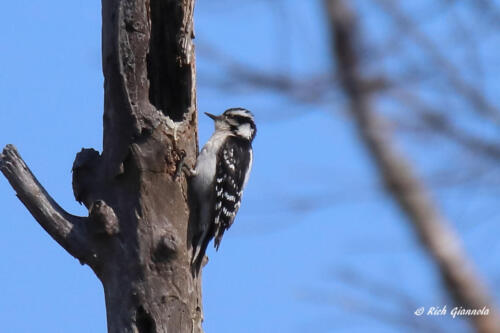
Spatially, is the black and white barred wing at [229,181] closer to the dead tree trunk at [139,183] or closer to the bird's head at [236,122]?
the bird's head at [236,122]

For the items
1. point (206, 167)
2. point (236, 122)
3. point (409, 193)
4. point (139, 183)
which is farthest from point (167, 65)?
point (409, 193)

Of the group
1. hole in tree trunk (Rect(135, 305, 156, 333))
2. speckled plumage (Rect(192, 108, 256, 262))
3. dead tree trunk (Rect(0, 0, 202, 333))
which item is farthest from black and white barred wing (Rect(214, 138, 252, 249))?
hole in tree trunk (Rect(135, 305, 156, 333))

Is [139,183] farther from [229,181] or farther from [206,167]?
[229,181]

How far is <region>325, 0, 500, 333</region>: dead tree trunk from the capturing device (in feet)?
5.30

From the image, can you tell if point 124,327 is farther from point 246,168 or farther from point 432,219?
point 432,219

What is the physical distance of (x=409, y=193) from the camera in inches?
64.3

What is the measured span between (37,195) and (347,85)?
3152 mm

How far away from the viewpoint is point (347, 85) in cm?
169

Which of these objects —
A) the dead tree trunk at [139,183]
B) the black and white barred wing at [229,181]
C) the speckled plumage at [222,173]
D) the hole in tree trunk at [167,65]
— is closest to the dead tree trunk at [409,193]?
the dead tree trunk at [139,183]

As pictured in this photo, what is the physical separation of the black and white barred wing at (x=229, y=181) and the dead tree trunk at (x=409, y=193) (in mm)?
3781

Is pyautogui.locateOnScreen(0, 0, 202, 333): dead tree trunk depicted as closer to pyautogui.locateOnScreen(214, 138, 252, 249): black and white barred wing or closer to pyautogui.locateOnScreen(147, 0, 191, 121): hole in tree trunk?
pyautogui.locateOnScreen(147, 0, 191, 121): hole in tree trunk

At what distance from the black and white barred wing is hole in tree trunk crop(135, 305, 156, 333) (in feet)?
3.61

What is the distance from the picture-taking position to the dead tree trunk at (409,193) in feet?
5.30

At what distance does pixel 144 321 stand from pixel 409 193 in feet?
9.96
